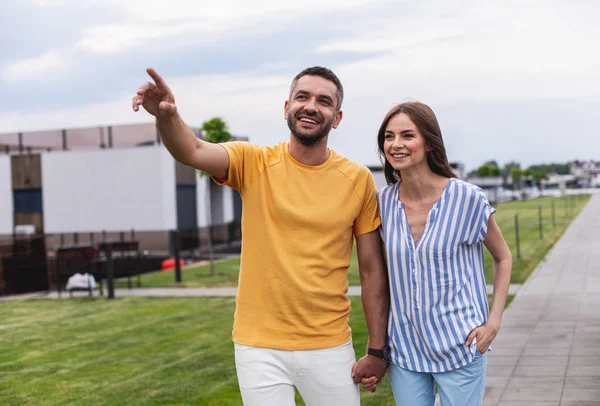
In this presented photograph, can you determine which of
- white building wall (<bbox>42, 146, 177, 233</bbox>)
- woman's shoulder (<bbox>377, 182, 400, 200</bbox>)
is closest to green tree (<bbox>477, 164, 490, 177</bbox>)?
white building wall (<bbox>42, 146, 177, 233</bbox>)

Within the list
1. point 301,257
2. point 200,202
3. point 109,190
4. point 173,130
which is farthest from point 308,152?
point 200,202

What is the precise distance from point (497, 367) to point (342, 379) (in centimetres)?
469

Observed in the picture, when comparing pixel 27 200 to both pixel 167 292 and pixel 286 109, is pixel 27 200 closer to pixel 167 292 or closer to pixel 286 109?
pixel 167 292

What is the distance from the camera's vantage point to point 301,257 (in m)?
3.16

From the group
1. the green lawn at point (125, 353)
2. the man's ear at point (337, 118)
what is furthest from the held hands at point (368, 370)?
the green lawn at point (125, 353)

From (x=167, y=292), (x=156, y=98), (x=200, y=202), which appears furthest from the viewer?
(x=200, y=202)

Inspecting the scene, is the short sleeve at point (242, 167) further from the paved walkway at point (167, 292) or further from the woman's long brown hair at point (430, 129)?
the paved walkway at point (167, 292)

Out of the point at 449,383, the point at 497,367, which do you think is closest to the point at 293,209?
the point at 449,383

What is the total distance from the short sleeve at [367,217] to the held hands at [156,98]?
0.90 meters

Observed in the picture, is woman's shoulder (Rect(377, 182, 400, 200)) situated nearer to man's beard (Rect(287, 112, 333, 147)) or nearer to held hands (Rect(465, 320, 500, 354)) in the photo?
man's beard (Rect(287, 112, 333, 147))

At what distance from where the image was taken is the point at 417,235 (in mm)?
3158

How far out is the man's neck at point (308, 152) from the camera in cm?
325

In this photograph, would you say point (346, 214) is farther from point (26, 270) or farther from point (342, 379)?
point (26, 270)

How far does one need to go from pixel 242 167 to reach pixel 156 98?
490 millimetres
